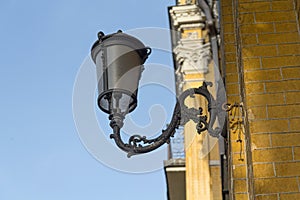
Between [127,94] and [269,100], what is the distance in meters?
1.33

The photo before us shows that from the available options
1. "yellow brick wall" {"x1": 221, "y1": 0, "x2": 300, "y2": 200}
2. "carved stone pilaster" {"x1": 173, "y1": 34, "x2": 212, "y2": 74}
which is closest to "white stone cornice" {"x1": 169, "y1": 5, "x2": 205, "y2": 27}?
"carved stone pilaster" {"x1": 173, "y1": 34, "x2": 212, "y2": 74}

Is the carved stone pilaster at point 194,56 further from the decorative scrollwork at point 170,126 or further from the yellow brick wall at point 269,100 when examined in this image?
the yellow brick wall at point 269,100

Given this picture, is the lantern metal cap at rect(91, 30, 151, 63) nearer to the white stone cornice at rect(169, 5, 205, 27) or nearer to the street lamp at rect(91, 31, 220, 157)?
the street lamp at rect(91, 31, 220, 157)

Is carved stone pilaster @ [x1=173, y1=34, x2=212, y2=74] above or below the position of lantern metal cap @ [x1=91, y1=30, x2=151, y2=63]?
above

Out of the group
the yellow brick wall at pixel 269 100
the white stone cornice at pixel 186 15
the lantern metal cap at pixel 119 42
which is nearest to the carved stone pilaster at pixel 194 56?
the white stone cornice at pixel 186 15

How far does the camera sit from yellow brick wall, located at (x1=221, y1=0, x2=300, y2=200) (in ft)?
16.0

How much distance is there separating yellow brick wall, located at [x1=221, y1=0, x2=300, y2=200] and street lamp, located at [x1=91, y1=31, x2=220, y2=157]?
0.37m

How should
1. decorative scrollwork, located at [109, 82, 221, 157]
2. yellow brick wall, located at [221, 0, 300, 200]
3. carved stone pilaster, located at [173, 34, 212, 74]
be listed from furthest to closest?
1. carved stone pilaster, located at [173, 34, 212, 74]
2. decorative scrollwork, located at [109, 82, 221, 157]
3. yellow brick wall, located at [221, 0, 300, 200]

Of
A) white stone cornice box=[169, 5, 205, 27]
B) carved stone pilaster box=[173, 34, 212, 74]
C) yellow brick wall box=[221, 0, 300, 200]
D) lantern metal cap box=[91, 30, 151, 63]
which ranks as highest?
white stone cornice box=[169, 5, 205, 27]

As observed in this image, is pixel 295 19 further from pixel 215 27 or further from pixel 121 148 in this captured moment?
pixel 215 27

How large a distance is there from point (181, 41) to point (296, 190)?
14.3 meters

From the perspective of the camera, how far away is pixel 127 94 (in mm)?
6211

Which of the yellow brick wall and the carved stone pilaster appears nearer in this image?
the yellow brick wall

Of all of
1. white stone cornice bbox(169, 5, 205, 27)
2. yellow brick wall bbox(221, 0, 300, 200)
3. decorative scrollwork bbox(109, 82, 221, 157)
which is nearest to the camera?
yellow brick wall bbox(221, 0, 300, 200)
